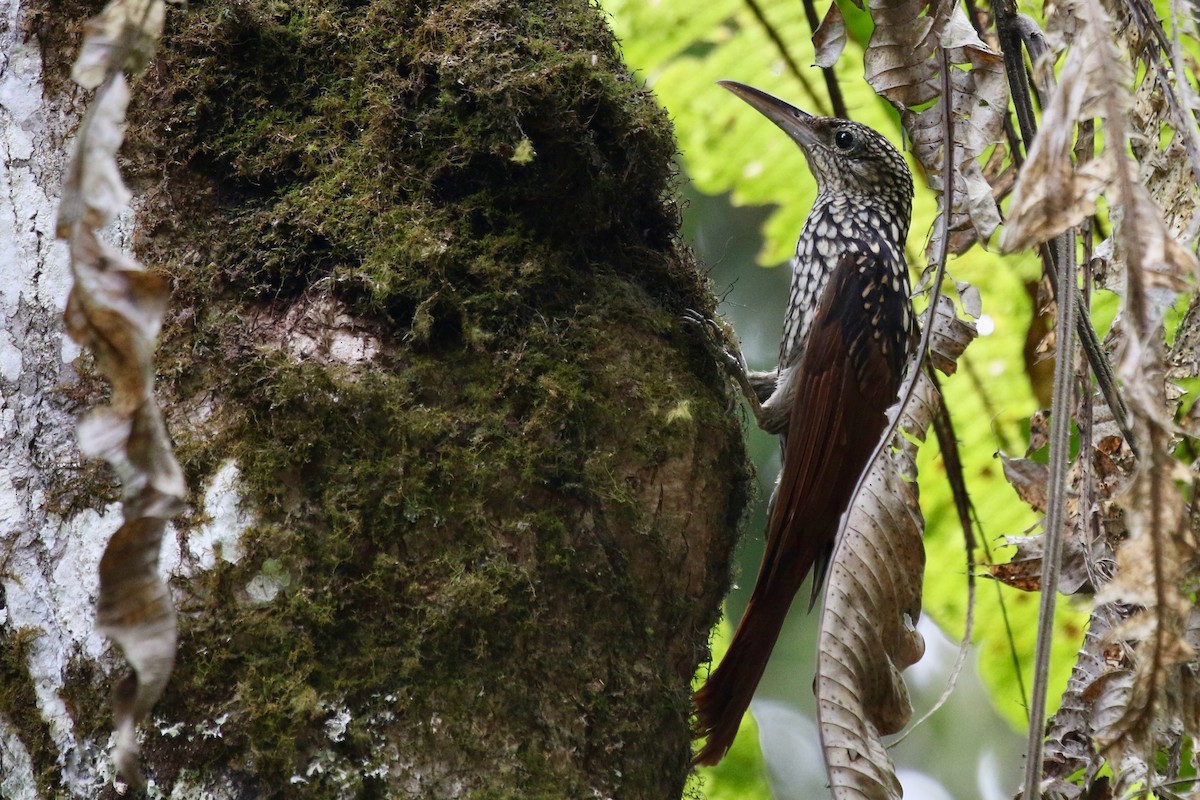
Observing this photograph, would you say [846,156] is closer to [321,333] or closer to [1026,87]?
[1026,87]

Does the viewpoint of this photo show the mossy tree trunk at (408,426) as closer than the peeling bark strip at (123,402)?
No

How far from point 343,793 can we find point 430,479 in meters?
0.46

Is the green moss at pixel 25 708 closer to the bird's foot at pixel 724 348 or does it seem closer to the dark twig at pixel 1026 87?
the bird's foot at pixel 724 348

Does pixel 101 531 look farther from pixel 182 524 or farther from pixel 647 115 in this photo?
pixel 647 115

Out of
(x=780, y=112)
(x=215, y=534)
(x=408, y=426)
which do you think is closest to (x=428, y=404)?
(x=408, y=426)

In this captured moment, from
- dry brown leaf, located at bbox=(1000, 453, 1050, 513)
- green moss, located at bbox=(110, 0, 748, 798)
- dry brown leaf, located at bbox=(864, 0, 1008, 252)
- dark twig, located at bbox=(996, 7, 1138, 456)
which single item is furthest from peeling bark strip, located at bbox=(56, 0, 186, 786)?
dry brown leaf, located at bbox=(1000, 453, 1050, 513)

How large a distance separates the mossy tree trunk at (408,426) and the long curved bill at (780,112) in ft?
2.95

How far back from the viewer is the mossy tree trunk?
1.43 m

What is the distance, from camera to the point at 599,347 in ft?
6.25

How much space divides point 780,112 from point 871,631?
5.99ft

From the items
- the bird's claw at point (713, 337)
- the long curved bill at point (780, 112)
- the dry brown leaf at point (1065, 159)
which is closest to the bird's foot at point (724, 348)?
the bird's claw at point (713, 337)

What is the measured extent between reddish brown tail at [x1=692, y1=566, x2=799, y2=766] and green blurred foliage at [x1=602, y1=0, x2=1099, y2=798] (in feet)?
2.11

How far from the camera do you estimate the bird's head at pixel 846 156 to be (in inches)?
120

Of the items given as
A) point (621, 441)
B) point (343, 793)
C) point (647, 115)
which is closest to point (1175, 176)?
point (647, 115)
